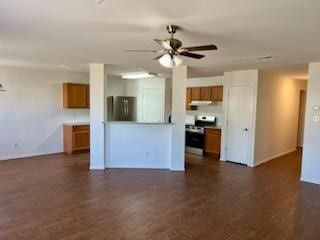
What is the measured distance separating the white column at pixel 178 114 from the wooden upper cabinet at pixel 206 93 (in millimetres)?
2139

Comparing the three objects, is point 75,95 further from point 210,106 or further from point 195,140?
point 210,106

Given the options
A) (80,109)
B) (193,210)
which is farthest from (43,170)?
(193,210)

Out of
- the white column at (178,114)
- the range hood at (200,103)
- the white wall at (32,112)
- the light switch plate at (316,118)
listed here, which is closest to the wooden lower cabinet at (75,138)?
the white wall at (32,112)

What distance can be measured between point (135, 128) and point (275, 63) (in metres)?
3.31

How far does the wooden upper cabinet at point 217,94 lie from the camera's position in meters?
7.04

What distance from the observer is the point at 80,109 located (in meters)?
7.68

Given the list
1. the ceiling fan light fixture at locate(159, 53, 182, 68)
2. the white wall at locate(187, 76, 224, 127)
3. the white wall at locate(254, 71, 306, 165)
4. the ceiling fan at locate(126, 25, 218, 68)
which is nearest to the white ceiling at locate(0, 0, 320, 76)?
the ceiling fan at locate(126, 25, 218, 68)

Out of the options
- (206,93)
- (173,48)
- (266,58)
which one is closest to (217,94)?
(206,93)

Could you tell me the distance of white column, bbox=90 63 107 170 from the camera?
5363 mm

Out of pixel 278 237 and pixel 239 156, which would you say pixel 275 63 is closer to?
pixel 239 156

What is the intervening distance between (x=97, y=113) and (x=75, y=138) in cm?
200

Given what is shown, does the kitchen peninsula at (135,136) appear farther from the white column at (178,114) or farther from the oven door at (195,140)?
the oven door at (195,140)

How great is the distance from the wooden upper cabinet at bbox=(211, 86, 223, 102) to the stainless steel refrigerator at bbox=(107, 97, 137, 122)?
311 cm

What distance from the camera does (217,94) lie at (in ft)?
23.3
